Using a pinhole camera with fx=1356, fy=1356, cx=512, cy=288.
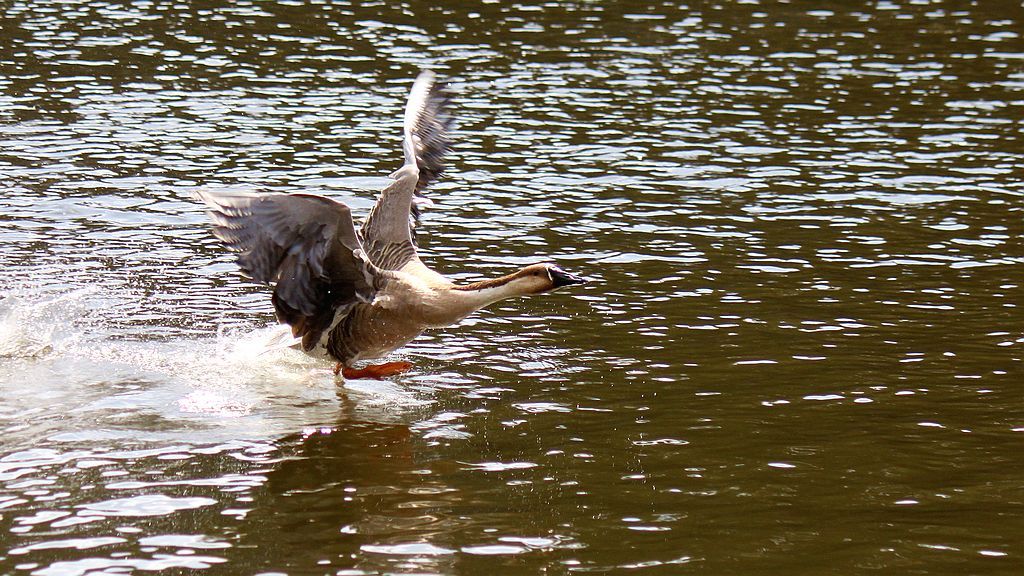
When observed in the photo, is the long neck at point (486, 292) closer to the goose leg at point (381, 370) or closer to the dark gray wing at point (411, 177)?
the goose leg at point (381, 370)

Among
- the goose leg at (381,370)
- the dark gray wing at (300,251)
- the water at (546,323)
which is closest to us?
the water at (546,323)

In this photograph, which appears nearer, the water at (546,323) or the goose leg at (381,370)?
the water at (546,323)

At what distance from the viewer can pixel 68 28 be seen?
23.7 m

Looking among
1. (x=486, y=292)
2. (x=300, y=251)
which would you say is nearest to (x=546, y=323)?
(x=486, y=292)

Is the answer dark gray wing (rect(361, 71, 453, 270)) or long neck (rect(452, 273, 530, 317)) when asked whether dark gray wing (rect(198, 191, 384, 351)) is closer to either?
dark gray wing (rect(361, 71, 453, 270))

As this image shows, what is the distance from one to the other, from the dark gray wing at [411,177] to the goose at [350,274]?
0.01 metres

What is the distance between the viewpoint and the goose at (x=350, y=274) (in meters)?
9.38

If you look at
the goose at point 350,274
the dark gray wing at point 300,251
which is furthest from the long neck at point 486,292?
the dark gray wing at point 300,251

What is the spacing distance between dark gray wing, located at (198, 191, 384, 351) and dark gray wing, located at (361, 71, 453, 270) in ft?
1.69

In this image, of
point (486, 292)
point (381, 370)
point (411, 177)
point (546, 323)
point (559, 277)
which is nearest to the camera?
point (559, 277)

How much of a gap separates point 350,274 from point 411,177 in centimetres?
105

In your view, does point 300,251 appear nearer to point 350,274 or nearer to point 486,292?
point 350,274

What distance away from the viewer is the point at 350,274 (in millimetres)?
10398

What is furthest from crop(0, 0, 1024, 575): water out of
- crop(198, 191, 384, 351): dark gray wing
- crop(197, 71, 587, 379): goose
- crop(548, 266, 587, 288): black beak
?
crop(548, 266, 587, 288): black beak
